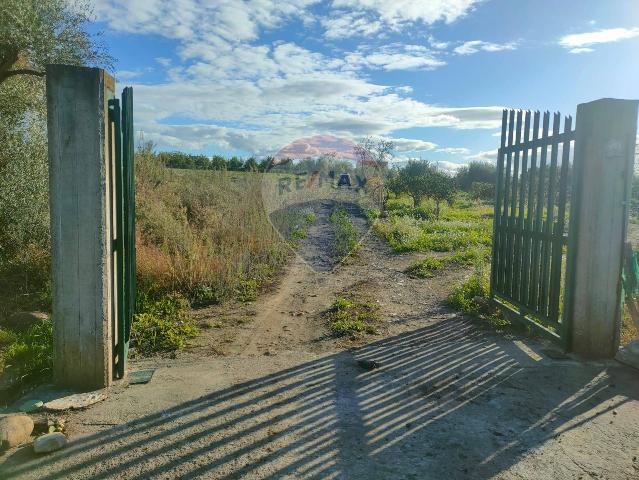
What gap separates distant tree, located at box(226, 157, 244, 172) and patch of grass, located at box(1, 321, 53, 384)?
9399 mm

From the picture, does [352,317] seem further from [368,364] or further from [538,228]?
[538,228]

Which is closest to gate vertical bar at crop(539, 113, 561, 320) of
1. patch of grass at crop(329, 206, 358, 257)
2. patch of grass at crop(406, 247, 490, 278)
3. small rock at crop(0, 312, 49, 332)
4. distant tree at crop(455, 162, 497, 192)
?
patch of grass at crop(406, 247, 490, 278)

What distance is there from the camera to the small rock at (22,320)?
20.0ft

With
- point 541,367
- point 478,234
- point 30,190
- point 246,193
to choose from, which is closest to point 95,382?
point 541,367

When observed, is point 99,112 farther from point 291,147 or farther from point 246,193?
point 246,193

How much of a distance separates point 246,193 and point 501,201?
6956 millimetres

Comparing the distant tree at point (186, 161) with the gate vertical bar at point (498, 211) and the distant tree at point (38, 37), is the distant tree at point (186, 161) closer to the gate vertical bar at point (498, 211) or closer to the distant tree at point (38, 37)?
the distant tree at point (38, 37)

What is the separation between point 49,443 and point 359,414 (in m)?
2.19

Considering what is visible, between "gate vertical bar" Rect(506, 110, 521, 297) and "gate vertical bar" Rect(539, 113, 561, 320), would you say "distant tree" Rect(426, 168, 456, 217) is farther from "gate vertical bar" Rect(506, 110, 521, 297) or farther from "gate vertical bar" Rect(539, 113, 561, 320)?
"gate vertical bar" Rect(539, 113, 561, 320)

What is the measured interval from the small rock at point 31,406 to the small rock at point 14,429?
35 cm

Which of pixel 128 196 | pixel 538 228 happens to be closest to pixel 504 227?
pixel 538 228

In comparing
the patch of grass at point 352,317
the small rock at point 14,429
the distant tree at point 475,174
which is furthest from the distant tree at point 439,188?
the distant tree at point 475,174

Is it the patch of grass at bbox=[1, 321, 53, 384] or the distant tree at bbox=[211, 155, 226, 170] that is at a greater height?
the distant tree at bbox=[211, 155, 226, 170]

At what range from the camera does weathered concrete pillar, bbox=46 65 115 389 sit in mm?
4012
